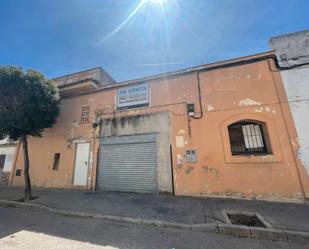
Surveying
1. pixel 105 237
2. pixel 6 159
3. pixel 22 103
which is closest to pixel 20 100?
pixel 22 103

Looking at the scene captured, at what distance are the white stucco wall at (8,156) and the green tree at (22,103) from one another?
14.4ft

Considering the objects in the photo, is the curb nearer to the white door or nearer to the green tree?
the white door

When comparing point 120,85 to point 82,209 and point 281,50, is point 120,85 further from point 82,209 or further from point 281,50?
point 281,50

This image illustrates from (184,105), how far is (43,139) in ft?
30.0

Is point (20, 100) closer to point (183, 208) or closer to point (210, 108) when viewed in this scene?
point (183, 208)

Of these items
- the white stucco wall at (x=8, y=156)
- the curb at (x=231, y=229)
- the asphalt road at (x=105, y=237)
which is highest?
the white stucco wall at (x=8, y=156)

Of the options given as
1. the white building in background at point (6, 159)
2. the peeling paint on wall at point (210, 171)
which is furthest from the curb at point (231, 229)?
the white building in background at point (6, 159)

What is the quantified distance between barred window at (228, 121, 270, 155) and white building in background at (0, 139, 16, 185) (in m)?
13.9

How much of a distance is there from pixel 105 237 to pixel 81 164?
5.81m

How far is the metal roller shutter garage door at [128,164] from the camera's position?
712cm

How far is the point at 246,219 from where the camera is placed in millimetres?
3996

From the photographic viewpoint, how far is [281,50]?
6.52m

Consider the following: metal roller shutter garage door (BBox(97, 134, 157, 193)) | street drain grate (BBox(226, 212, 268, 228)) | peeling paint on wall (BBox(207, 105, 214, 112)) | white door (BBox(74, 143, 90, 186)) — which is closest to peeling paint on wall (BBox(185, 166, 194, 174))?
metal roller shutter garage door (BBox(97, 134, 157, 193))

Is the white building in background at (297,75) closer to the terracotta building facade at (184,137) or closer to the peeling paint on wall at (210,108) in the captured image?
the terracotta building facade at (184,137)
